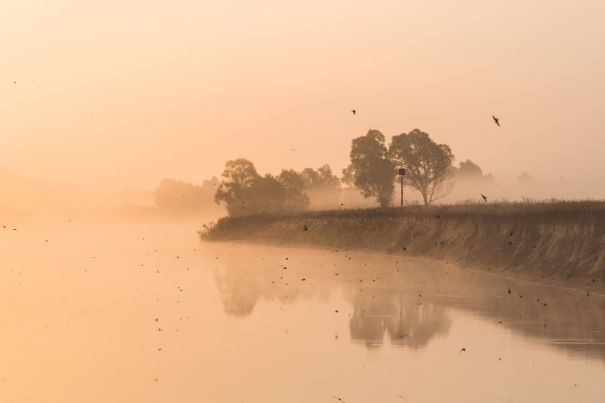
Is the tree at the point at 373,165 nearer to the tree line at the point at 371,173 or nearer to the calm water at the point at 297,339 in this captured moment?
the tree line at the point at 371,173

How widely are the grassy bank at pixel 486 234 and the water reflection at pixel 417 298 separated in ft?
7.00

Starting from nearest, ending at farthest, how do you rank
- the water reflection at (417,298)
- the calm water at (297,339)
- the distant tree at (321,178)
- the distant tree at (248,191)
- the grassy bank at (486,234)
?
the calm water at (297,339)
the water reflection at (417,298)
the grassy bank at (486,234)
the distant tree at (248,191)
the distant tree at (321,178)

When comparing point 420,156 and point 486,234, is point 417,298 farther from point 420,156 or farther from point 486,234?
point 420,156

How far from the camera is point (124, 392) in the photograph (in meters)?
18.3

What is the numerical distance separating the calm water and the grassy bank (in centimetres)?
293

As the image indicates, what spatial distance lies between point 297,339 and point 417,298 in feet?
40.3

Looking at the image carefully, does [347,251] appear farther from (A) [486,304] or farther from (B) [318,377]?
(B) [318,377]

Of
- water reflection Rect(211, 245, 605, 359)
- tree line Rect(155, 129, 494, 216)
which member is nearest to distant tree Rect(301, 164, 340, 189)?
tree line Rect(155, 129, 494, 216)

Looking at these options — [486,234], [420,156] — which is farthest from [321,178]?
[486,234]

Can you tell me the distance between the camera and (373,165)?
409 feet

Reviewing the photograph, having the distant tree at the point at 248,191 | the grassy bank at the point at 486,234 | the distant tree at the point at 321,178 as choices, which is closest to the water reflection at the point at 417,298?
the grassy bank at the point at 486,234

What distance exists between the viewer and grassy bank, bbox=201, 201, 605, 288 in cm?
4403

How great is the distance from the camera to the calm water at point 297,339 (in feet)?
61.1

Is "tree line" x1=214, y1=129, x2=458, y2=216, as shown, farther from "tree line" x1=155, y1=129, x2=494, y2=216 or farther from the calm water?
the calm water
